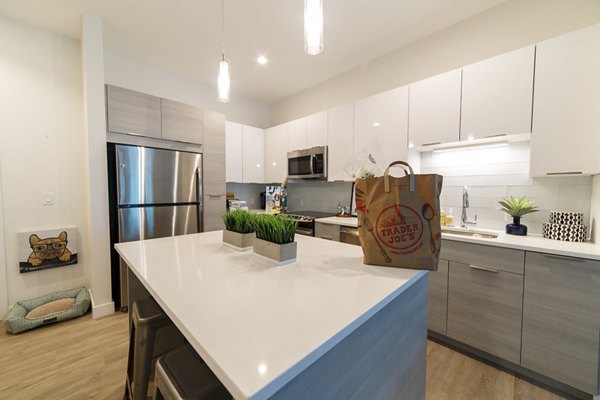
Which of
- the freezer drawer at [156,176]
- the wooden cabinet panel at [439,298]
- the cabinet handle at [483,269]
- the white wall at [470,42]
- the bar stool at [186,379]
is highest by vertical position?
the white wall at [470,42]

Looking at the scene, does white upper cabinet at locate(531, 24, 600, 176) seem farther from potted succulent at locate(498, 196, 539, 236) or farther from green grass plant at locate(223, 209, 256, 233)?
green grass plant at locate(223, 209, 256, 233)

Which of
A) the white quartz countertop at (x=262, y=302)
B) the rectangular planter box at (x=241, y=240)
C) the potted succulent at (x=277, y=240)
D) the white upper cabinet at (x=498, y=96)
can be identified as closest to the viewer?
the white quartz countertop at (x=262, y=302)

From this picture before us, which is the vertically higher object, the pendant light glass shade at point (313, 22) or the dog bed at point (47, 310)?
the pendant light glass shade at point (313, 22)

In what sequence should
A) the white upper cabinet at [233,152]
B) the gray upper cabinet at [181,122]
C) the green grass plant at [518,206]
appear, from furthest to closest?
the white upper cabinet at [233,152]
the gray upper cabinet at [181,122]
the green grass plant at [518,206]

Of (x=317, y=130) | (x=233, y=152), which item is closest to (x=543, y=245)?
(x=317, y=130)

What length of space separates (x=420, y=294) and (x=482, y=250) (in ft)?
3.22

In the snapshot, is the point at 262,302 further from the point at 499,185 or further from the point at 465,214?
the point at 499,185

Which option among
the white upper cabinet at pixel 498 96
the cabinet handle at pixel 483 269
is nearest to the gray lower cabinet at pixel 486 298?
the cabinet handle at pixel 483 269

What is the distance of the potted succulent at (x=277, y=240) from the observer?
108 cm

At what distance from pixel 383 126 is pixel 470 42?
3.25 feet

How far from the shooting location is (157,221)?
255 centimetres

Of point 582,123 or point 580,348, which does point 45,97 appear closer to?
point 582,123

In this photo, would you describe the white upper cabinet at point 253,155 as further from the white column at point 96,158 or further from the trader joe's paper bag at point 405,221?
the trader joe's paper bag at point 405,221

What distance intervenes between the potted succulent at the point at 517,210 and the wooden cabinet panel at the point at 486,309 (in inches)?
19.1
